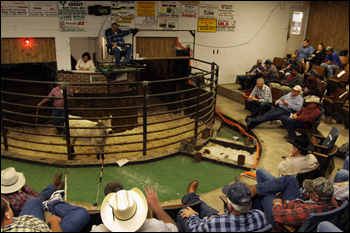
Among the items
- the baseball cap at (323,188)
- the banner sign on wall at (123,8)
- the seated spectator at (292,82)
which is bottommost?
the baseball cap at (323,188)

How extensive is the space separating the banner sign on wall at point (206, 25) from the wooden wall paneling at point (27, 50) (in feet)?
17.2

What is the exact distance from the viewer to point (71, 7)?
9586 millimetres

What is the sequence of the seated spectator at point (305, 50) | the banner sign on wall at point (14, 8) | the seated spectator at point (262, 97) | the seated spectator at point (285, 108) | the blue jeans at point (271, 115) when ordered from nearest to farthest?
the seated spectator at point (285, 108) → the blue jeans at point (271, 115) → the seated spectator at point (262, 97) → the banner sign on wall at point (14, 8) → the seated spectator at point (305, 50)

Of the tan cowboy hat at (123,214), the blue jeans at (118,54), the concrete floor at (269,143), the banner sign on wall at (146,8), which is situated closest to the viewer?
the tan cowboy hat at (123,214)

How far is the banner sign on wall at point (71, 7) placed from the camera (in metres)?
9.48

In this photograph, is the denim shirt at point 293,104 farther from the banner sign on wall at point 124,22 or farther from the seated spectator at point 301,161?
the banner sign on wall at point 124,22

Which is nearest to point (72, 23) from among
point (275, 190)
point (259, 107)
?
point (259, 107)

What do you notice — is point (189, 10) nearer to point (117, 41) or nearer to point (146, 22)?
point (146, 22)

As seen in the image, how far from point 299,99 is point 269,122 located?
48.7 inches

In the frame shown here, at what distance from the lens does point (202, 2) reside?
465 inches

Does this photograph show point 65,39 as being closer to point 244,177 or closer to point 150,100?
point 150,100

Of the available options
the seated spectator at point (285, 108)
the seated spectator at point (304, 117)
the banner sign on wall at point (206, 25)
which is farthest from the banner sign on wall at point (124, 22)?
the seated spectator at point (304, 117)

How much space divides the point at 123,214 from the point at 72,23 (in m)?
8.32

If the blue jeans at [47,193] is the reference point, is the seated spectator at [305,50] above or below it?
above
